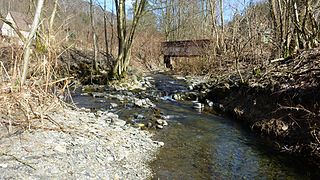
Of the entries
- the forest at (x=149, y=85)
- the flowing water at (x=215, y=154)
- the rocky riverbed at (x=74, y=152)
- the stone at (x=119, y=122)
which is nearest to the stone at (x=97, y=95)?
the forest at (x=149, y=85)

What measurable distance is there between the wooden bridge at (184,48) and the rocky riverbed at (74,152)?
14.8 meters

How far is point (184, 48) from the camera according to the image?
2411cm

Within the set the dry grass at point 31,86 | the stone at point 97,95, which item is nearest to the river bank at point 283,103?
the stone at point 97,95

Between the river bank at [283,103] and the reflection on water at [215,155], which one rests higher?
the river bank at [283,103]

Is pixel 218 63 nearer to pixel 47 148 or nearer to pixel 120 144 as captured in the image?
pixel 120 144

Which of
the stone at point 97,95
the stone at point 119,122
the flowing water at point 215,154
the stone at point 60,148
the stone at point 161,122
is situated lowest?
the flowing water at point 215,154

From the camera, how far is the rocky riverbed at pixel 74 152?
14.8ft

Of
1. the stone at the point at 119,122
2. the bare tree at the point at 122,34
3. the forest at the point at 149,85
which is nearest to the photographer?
the forest at the point at 149,85

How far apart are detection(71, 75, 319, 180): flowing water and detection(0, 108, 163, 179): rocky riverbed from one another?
49cm

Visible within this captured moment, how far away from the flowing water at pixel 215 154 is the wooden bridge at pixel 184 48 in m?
11.8

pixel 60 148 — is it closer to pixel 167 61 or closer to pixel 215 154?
pixel 215 154

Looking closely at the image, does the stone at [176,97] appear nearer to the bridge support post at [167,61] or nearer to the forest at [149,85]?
the forest at [149,85]

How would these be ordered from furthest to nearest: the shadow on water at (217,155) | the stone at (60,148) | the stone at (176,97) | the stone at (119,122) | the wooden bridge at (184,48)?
1. the wooden bridge at (184,48)
2. the stone at (176,97)
3. the stone at (119,122)
4. the shadow on water at (217,155)
5. the stone at (60,148)

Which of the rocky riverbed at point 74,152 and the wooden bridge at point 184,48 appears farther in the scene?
the wooden bridge at point 184,48
